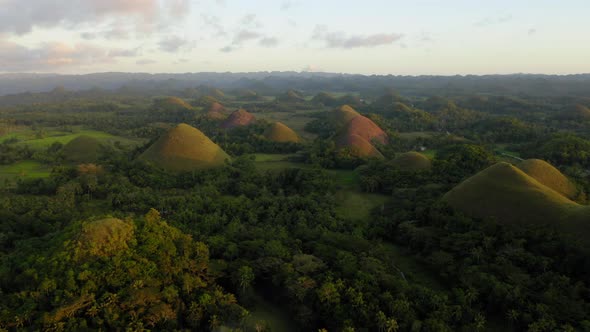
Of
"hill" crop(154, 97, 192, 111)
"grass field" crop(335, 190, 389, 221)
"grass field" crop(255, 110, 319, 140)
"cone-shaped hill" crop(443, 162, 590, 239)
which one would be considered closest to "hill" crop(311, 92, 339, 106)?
"grass field" crop(255, 110, 319, 140)

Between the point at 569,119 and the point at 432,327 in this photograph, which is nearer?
the point at 432,327

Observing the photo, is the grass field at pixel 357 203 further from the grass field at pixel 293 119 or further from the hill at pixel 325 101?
the hill at pixel 325 101

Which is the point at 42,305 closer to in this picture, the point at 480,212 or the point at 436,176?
the point at 480,212

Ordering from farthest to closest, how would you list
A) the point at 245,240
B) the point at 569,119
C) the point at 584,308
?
1. the point at 569,119
2. the point at 245,240
3. the point at 584,308

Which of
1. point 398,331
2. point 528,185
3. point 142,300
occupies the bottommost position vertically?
point 398,331

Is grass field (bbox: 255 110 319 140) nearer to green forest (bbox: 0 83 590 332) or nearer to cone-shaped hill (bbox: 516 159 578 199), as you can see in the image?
green forest (bbox: 0 83 590 332)

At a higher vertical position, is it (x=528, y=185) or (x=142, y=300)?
(x=528, y=185)

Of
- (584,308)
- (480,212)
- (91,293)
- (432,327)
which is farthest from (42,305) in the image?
(480,212)
